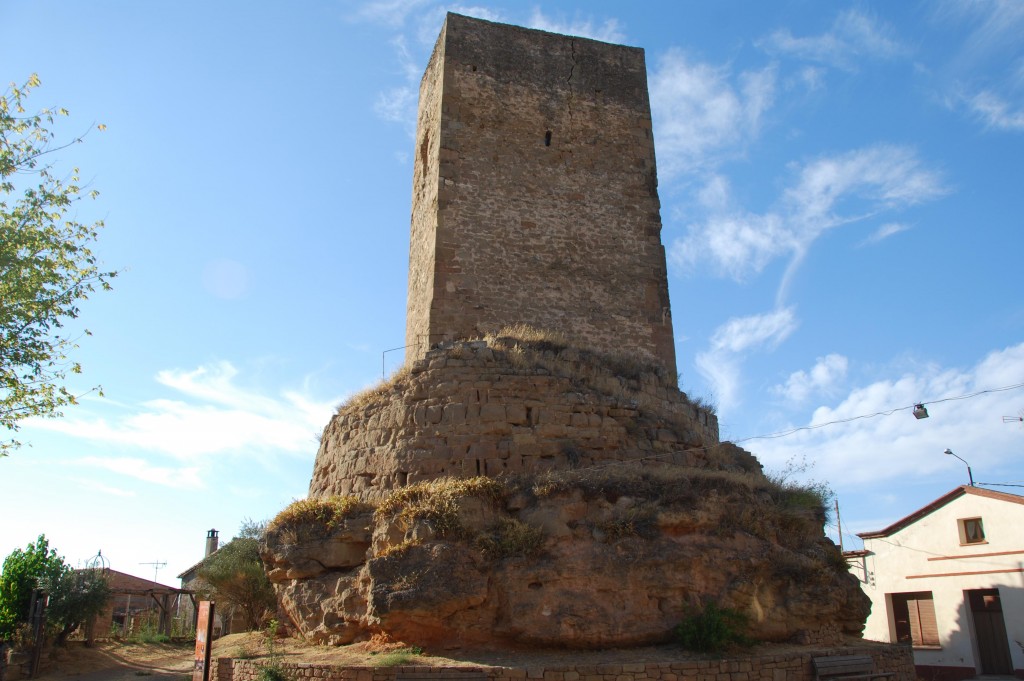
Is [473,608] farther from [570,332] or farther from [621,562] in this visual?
[570,332]

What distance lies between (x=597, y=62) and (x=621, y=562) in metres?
10.1

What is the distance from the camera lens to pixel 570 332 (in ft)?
44.3

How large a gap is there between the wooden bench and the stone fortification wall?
316cm

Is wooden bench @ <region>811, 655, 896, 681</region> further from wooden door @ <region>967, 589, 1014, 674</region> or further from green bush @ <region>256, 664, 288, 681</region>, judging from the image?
wooden door @ <region>967, 589, 1014, 674</region>

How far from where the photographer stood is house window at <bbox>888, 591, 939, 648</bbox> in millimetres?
18594

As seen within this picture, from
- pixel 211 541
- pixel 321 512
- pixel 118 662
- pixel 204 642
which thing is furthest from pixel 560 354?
pixel 211 541

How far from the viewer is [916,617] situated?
62.5ft

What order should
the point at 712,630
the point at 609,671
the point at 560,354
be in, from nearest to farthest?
the point at 609,671 < the point at 712,630 < the point at 560,354

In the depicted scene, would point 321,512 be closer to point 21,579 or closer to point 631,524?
point 631,524

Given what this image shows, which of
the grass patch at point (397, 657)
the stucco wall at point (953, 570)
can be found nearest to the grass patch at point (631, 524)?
the grass patch at point (397, 657)

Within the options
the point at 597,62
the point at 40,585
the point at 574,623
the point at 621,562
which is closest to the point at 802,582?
the point at 621,562

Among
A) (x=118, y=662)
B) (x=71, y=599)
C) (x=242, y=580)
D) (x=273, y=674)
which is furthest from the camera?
(x=71, y=599)

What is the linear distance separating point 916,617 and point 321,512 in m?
15.5

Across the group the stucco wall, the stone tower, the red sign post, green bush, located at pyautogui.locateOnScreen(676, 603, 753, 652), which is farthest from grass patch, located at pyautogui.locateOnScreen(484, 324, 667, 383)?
the stucco wall
